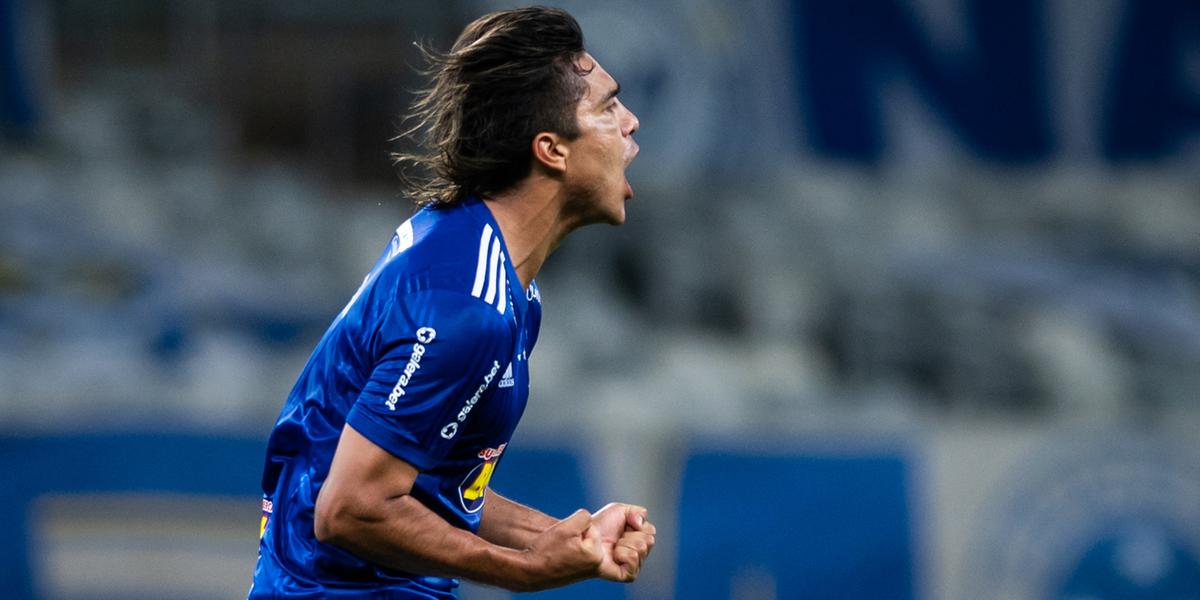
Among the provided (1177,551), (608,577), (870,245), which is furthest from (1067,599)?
(608,577)

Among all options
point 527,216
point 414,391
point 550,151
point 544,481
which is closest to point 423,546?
point 414,391

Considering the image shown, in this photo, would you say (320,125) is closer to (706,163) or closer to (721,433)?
(706,163)

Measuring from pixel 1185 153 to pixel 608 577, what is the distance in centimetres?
896

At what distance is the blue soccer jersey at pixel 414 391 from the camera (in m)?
2.75

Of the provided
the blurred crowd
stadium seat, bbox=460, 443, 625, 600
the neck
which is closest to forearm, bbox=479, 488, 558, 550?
the neck

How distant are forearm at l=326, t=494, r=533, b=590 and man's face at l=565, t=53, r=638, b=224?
0.69 m

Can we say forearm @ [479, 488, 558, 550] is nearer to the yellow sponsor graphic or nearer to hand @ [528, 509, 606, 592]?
the yellow sponsor graphic

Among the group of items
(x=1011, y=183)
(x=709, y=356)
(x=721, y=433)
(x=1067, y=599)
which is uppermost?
(x=1011, y=183)

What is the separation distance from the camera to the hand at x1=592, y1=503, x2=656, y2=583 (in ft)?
9.46

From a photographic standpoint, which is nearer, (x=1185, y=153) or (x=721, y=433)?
(x=721, y=433)

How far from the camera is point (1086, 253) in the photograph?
10016mm

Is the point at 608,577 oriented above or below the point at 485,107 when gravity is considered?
below

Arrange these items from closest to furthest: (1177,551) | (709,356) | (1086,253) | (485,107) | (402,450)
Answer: (402,450), (485,107), (1177,551), (709,356), (1086,253)

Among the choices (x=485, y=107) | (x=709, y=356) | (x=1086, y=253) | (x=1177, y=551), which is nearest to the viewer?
(x=485, y=107)
